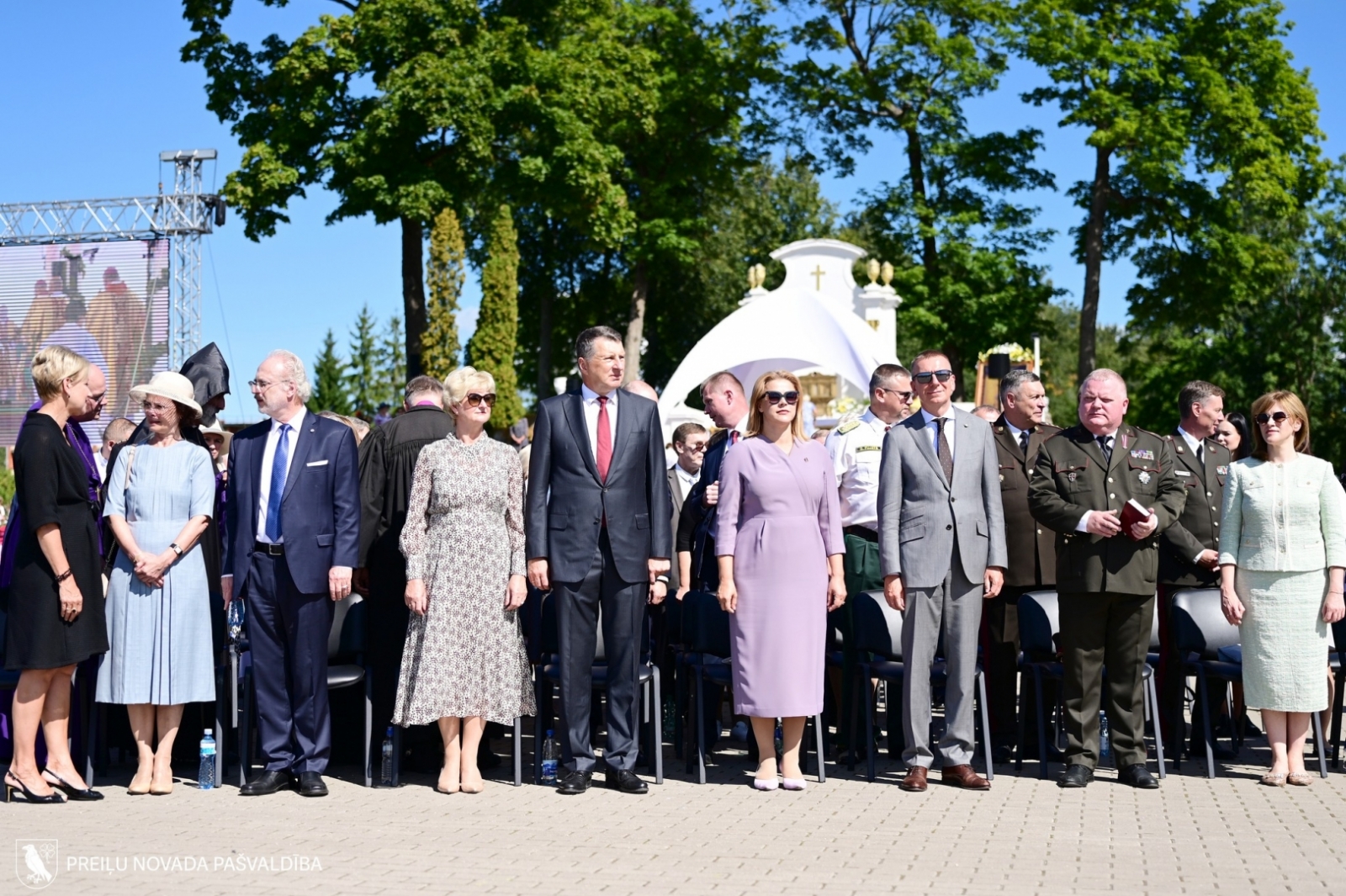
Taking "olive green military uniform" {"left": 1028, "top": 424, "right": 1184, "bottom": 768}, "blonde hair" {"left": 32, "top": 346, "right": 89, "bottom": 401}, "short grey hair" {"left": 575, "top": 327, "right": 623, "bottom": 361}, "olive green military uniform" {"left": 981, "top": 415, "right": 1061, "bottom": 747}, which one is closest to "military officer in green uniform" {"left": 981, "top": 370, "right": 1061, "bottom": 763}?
"olive green military uniform" {"left": 981, "top": 415, "right": 1061, "bottom": 747}

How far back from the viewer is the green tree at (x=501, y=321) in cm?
3444

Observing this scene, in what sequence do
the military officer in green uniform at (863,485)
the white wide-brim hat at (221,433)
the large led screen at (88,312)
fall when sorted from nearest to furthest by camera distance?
the military officer in green uniform at (863,485) → the white wide-brim hat at (221,433) → the large led screen at (88,312)

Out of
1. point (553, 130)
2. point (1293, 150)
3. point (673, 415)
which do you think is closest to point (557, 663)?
point (673, 415)

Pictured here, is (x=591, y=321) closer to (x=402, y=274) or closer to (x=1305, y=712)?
(x=402, y=274)

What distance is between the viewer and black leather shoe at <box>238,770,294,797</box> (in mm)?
6766

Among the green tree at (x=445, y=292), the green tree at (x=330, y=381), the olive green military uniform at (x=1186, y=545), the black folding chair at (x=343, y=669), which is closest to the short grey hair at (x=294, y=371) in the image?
the black folding chair at (x=343, y=669)

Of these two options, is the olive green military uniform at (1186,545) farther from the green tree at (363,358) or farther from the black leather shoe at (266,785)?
the green tree at (363,358)

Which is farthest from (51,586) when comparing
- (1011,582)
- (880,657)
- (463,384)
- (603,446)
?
(1011,582)

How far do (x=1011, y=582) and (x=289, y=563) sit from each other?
3.84 meters

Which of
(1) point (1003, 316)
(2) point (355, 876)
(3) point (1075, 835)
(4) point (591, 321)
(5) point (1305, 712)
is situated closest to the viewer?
(2) point (355, 876)

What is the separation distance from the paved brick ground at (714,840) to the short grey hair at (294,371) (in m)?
1.97

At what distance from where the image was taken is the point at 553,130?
2681cm

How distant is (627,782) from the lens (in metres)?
6.93

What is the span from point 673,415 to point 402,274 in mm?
5462
